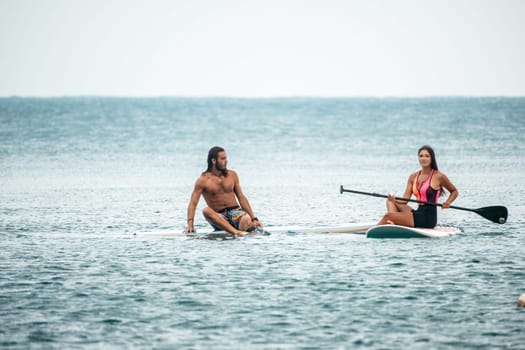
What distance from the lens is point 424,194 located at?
50.7 ft

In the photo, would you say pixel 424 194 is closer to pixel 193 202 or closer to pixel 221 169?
pixel 221 169

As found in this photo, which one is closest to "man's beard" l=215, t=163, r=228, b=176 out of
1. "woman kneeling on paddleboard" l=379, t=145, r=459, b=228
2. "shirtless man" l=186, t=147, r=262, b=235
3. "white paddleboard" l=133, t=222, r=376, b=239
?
"shirtless man" l=186, t=147, r=262, b=235

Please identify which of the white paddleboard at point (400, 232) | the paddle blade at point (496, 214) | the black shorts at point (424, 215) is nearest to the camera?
the white paddleboard at point (400, 232)

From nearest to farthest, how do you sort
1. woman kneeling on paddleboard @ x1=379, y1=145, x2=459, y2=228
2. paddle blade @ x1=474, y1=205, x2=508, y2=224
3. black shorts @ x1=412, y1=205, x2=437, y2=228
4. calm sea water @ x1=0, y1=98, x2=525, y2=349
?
calm sea water @ x1=0, y1=98, x2=525, y2=349
woman kneeling on paddleboard @ x1=379, y1=145, x2=459, y2=228
black shorts @ x1=412, y1=205, x2=437, y2=228
paddle blade @ x1=474, y1=205, x2=508, y2=224

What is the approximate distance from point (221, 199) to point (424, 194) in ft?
11.1

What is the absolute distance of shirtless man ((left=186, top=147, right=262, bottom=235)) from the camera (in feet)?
50.7

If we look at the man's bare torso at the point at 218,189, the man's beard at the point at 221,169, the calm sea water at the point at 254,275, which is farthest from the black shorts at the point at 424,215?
the man's beard at the point at 221,169

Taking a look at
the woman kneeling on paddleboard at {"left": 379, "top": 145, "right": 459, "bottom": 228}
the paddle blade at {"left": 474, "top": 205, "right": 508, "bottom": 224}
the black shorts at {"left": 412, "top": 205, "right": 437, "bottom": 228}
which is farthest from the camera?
the paddle blade at {"left": 474, "top": 205, "right": 508, "bottom": 224}

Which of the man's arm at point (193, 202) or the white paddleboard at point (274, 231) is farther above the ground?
the man's arm at point (193, 202)

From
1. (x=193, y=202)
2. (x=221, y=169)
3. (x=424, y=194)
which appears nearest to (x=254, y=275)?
(x=193, y=202)

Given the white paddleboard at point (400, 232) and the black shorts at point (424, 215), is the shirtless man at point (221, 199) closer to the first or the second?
the white paddleboard at point (400, 232)

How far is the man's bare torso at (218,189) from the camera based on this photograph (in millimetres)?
15555

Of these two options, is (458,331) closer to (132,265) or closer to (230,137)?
(132,265)

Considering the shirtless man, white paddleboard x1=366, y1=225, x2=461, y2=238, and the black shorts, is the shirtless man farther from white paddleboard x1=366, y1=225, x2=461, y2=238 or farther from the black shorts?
the black shorts
